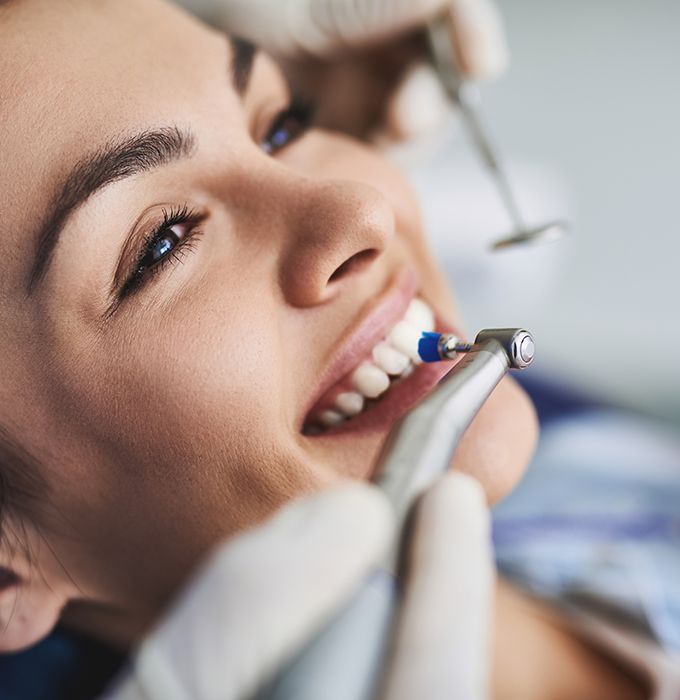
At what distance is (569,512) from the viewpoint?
1341 mm

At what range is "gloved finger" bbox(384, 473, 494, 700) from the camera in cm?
52

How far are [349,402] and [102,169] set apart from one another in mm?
338

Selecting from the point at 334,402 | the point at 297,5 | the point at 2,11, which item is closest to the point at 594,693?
the point at 334,402

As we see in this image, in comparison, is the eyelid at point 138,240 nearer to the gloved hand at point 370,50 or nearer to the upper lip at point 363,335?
the upper lip at point 363,335

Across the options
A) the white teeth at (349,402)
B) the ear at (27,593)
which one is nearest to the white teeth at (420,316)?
the white teeth at (349,402)

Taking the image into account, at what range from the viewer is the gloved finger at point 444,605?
52 cm

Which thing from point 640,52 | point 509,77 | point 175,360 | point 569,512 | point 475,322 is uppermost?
point 640,52

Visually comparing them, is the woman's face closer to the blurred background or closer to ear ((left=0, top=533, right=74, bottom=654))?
ear ((left=0, top=533, right=74, bottom=654))

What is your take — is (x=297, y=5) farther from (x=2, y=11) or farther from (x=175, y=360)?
(x=175, y=360)

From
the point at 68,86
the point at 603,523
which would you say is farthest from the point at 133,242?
the point at 603,523

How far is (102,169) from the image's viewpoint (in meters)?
0.72

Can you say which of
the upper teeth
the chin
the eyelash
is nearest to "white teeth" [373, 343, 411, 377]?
the upper teeth

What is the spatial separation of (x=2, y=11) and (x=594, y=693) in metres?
1.14

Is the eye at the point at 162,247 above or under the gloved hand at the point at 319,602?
above
